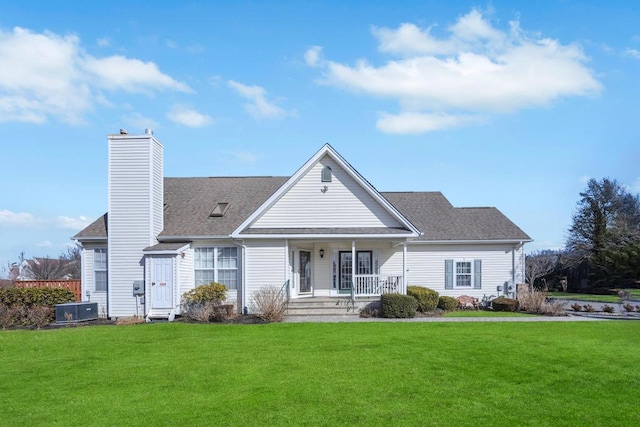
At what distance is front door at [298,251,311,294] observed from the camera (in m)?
24.8

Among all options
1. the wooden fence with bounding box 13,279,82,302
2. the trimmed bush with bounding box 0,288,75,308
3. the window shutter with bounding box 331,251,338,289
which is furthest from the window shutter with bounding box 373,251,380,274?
the trimmed bush with bounding box 0,288,75,308

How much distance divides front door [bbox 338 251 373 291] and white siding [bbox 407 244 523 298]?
198 centimetres

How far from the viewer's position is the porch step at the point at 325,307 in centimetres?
2188

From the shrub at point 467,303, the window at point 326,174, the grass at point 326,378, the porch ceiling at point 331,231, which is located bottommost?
the grass at point 326,378

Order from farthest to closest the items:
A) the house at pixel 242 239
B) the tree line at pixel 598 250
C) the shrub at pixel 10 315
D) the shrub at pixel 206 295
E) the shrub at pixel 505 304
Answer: the tree line at pixel 598 250, the shrub at pixel 505 304, the house at pixel 242 239, the shrub at pixel 206 295, the shrub at pixel 10 315

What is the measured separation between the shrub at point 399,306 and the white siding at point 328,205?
10.7 ft

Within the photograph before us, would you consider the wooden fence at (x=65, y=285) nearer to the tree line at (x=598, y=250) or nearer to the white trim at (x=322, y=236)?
the white trim at (x=322, y=236)

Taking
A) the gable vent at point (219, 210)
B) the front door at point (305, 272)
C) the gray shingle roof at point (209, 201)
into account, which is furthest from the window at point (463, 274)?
the gable vent at point (219, 210)

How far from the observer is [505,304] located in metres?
24.0

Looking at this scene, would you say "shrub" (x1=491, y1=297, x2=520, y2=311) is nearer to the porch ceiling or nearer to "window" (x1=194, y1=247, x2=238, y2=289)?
the porch ceiling

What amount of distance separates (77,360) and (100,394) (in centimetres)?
380

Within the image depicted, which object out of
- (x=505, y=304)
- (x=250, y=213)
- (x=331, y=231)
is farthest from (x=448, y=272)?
(x=250, y=213)

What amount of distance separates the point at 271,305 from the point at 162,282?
4.89 m

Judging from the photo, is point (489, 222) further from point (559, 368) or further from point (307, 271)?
point (559, 368)
